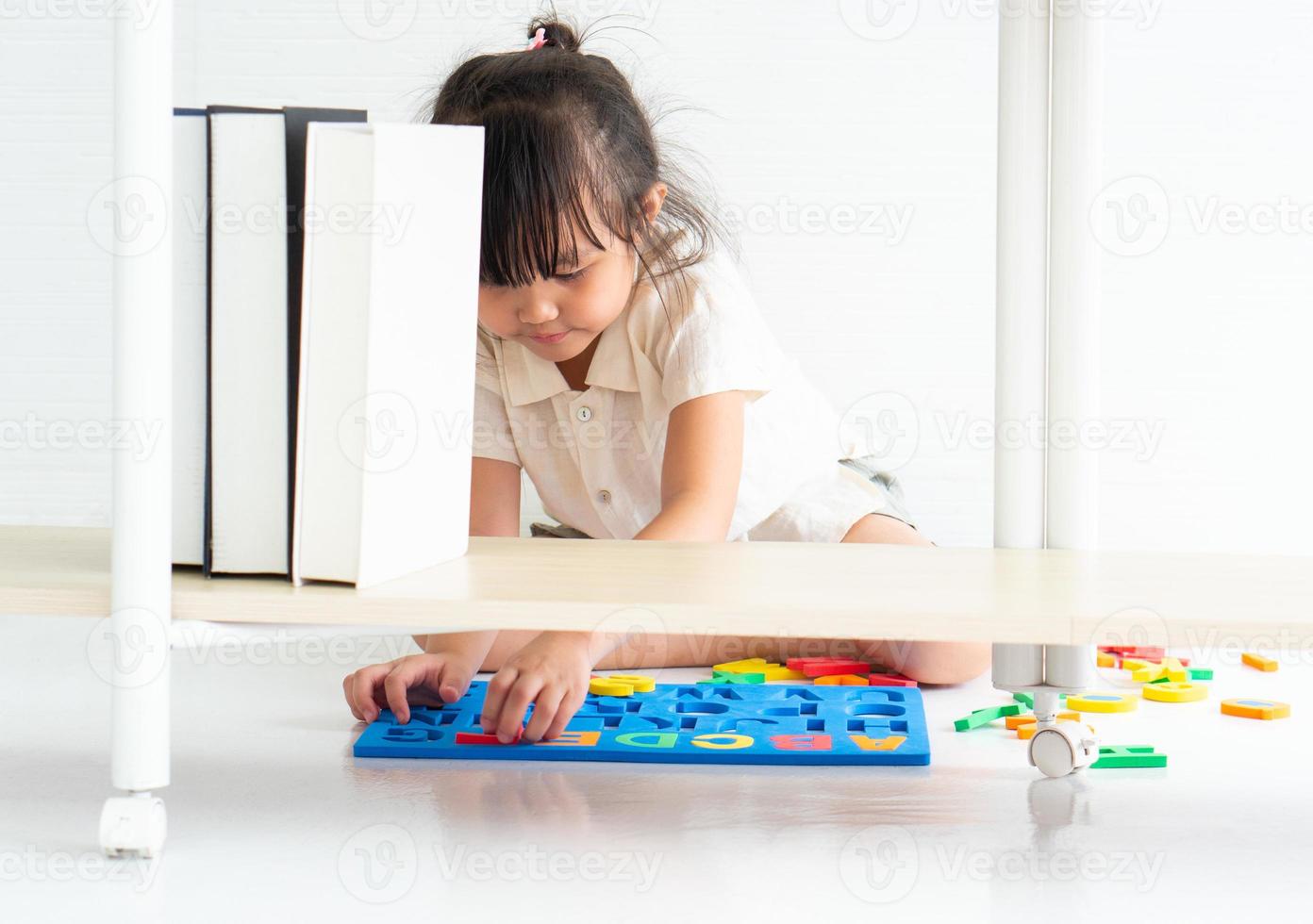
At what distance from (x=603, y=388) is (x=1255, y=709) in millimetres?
603

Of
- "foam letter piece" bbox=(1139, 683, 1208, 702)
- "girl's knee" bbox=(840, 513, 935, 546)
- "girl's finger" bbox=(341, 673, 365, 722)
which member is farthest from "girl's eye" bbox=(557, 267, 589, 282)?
"foam letter piece" bbox=(1139, 683, 1208, 702)

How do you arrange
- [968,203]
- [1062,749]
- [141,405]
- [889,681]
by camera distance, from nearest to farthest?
[141,405]
[1062,749]
[889,681]
[968,203]

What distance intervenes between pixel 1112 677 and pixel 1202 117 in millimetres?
955

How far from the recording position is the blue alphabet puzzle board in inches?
34.4

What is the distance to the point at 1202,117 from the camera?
5.99 ft

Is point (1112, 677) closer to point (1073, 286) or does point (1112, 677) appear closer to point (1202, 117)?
point (1073, 286)

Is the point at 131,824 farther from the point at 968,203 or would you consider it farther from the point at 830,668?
the point at 968,203

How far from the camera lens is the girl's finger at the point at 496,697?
2.96 feet

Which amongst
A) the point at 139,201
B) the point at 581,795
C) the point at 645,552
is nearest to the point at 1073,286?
the point at 645,552

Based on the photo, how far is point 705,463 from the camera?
43.4 inches

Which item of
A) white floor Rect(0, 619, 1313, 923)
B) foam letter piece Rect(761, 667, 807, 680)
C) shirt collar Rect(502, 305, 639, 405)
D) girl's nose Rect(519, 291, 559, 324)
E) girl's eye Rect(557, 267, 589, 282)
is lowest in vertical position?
white floor Rect(0, 619, 1313, 923)

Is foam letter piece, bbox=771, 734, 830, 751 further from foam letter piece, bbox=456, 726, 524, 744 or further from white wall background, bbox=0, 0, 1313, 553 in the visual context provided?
white wall background, bbox=0, 0, 1313, 553

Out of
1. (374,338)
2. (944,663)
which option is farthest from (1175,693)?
(374,338)

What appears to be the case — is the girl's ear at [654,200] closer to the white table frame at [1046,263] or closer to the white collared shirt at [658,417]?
the white collared shirt at [658,417]
